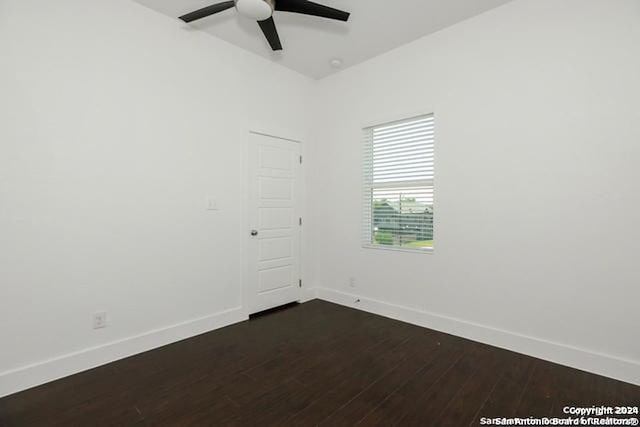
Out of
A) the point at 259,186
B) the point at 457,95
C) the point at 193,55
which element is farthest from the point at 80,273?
the point at 457,95

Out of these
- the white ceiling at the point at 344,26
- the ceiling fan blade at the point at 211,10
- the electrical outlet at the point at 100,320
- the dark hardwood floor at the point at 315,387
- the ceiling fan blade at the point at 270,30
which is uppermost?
the white ceiling at the point at 344,26

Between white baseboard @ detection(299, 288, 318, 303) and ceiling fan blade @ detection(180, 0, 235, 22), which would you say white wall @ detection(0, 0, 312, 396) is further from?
white baseboard @ detection(299, 288, 318, 303)

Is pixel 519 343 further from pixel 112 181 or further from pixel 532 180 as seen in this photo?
pixel 112 181

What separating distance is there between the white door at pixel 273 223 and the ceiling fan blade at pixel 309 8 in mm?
1400

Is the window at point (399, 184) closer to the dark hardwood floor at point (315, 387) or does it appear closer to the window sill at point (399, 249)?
the window sill at point (399, 249)

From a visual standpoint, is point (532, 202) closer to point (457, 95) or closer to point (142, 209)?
point (457, 95)

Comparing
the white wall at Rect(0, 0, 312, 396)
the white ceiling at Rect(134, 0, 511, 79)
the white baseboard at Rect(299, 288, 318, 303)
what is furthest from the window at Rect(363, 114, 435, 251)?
the white wall at Rect(0, 0, 312, 396)

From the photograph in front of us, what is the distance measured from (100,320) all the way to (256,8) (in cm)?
267

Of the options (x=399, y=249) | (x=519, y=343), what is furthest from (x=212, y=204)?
(x=519, y=343)

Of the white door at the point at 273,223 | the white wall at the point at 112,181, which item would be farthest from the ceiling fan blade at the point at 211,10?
the white door at the point at 273,223

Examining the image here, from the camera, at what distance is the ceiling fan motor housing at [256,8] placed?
2146 millimetres

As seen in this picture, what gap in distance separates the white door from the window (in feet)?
3.01

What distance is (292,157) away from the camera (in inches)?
151

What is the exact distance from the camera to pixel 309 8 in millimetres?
2324
